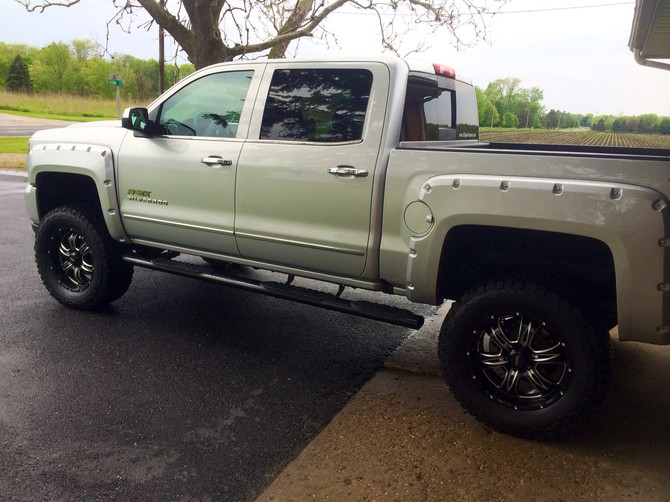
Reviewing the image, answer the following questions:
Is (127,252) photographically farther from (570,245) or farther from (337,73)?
(570,245)

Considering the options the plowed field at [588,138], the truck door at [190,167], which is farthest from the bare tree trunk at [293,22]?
the truck door at [190,167]

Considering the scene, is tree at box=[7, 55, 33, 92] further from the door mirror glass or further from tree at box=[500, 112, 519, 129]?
tree at box=[500, 112, 519, 129]

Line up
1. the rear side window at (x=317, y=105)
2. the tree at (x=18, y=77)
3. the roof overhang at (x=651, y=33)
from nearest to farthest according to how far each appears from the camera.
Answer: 1. the rear side window at (x=317, y=105)
2. the roof overhang at (x=651, y=33)
3. the tree at (x=18, y=77)

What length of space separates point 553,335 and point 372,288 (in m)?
1.09

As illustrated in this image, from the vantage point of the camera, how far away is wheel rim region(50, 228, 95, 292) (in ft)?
15.8

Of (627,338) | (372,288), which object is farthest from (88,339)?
(627,338)

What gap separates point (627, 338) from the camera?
277 centimetres

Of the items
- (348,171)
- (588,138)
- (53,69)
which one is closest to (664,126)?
(588,138)

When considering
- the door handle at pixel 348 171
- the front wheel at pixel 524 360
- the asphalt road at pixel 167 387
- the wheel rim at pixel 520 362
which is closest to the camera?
the asphalt road at pixel 167 387

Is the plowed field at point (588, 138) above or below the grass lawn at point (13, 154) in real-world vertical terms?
above

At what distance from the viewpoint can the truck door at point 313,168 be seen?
11.4 feet

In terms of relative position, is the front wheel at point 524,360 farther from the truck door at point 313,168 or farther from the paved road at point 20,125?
the paved road at point 20,125

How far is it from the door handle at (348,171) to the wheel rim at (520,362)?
1.11m

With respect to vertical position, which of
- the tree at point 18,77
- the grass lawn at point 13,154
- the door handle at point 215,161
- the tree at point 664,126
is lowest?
the grass lawn at point 13,154
